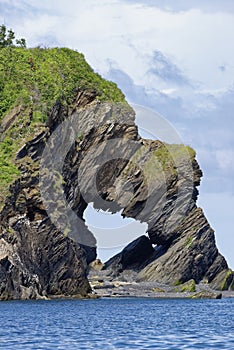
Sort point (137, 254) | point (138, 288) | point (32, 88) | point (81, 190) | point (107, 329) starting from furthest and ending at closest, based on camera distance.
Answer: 1. point (137, 254)
2. point (138, 288)
3. point (81, 190)
4. point (32, 88)
5. point (107, 329)

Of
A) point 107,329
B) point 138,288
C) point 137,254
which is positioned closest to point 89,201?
point 138,288

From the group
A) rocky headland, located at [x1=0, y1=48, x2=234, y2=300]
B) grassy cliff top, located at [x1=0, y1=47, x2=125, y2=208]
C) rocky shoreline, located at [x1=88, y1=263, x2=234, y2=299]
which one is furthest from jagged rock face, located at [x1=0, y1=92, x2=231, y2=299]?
rocky shoreline, located at [x1=88, y1=263, x2=234, y2=299]

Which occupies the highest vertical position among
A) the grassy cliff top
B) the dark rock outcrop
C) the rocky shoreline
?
the grassy cliff top

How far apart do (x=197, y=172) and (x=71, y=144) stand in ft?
125

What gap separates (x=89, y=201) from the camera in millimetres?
146750

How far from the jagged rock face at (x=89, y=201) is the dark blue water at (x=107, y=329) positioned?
66.7 ft

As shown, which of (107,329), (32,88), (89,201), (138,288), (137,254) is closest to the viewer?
(107,329)

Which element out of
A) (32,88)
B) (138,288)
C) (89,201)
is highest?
(32,88)

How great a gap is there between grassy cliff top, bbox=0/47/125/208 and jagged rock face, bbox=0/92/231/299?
1.87 m

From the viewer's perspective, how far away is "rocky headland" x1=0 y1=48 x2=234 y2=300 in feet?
392

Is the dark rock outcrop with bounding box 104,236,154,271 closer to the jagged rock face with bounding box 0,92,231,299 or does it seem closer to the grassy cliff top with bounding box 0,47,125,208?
the jagged rock face with bounding box 0,92,231,299

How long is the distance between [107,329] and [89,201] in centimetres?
7975

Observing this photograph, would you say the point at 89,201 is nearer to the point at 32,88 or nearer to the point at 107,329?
the point at 32,88

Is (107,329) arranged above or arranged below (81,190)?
below
